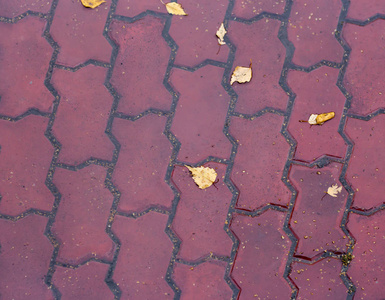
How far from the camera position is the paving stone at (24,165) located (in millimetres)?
2510

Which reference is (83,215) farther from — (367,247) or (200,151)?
(367,247)

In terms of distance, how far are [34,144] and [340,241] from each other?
7.47 ft

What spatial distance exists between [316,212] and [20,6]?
2.58 meters

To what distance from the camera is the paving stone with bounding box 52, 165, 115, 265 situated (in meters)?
2.50

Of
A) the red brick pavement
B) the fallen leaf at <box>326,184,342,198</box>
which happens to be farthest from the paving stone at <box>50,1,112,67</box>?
the fallen leaf at <box>326,184,342,198</box>

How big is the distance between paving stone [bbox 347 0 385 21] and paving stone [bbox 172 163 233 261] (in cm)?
143

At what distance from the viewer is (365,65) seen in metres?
2.48

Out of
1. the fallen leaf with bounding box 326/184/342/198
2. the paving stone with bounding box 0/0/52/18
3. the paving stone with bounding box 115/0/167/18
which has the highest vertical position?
the paving stone with bounding box 115/0/167/18

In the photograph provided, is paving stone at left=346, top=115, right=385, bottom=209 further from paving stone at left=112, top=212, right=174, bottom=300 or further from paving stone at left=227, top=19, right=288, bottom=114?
paving stone at left=112, top=212, right=174, bottom=300

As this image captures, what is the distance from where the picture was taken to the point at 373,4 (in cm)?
249

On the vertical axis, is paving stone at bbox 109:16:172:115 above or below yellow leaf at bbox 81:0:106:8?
below

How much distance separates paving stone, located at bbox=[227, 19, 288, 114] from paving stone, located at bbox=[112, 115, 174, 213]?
24.0 inches

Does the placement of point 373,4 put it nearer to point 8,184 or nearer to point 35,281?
point 8,184

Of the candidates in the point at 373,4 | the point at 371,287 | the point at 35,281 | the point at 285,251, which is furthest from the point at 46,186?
the point at 373,4
